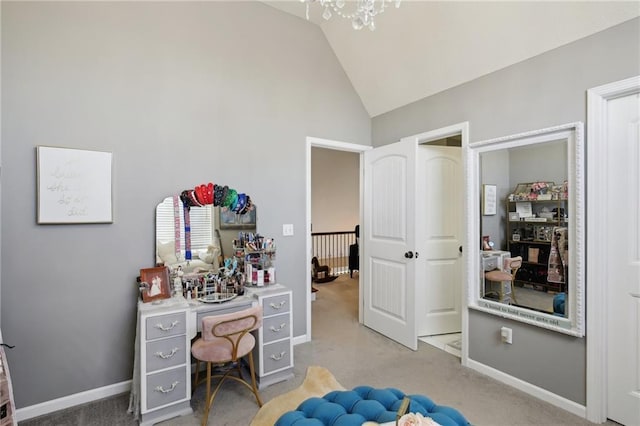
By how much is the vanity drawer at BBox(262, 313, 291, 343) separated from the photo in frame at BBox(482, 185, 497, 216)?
6.52 feet

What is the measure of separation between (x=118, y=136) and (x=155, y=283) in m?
1.16

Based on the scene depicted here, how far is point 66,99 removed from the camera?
214 cm

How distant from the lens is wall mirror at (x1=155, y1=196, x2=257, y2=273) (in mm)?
2471

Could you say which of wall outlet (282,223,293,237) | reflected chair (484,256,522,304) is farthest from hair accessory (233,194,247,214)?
reflected chair (484,256,522,304)

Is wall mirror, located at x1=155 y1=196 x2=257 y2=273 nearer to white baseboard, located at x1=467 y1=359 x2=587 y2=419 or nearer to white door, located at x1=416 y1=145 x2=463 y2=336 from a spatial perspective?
white door, located at x1=416 y1=145 x2=463 y2=336

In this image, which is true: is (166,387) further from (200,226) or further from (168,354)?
(200,226)

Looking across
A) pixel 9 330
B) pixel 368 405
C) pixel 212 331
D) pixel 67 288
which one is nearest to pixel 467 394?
pixel 368 405

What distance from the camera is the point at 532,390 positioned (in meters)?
2.29

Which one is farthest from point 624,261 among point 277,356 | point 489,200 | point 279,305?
point 277,356

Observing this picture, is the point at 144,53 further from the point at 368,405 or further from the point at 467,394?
the point at 467,394

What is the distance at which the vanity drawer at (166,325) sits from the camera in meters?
1.95

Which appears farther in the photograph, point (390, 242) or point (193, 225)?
point (390, 242)

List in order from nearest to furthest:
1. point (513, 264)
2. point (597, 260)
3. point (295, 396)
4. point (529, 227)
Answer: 1. point (295, 396)
2. point (597, 260)
3. point (529, 227)
4. point (513, 264)

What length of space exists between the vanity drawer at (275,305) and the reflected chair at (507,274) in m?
1.79
